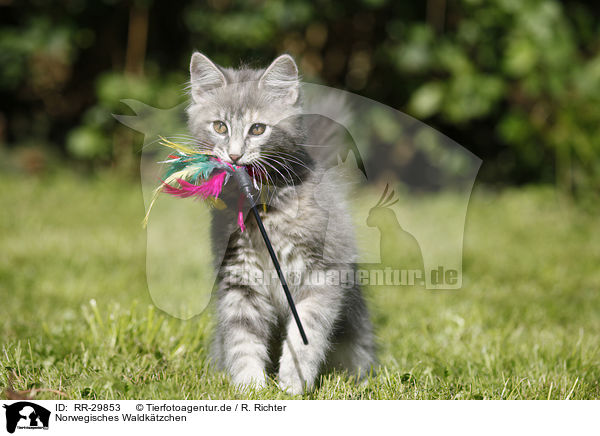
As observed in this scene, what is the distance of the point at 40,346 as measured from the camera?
1881 millimetres

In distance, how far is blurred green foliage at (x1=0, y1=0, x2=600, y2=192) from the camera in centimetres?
425

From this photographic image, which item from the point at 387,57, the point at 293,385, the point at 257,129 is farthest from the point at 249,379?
the point at 387,57

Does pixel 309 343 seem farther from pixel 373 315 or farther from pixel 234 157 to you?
pixel 373 315

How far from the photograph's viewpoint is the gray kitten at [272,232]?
1.57m

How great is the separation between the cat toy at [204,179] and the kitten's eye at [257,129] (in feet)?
0.36

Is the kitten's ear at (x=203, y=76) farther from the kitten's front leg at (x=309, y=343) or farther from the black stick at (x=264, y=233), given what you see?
the kitten's front leg at (x=309, y=343)

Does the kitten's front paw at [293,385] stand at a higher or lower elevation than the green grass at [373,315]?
lower

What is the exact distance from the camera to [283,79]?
5.17ft

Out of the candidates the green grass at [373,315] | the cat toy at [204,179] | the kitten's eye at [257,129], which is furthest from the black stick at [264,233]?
the green grass at [373,315]

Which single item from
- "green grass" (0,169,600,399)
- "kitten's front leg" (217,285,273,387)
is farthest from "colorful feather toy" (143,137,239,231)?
"green grass" (0,169,600,399)

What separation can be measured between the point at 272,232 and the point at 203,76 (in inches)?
18.4

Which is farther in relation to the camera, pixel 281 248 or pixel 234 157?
pixel 281 248
